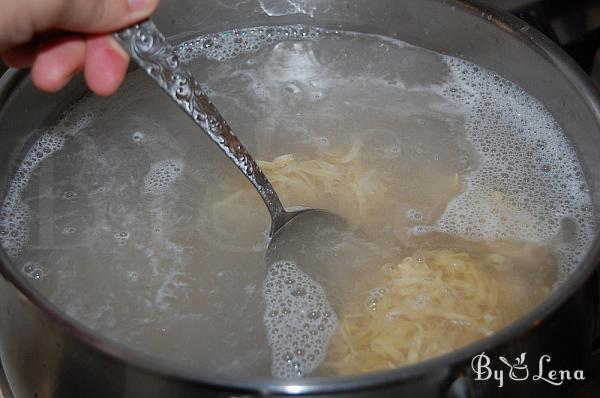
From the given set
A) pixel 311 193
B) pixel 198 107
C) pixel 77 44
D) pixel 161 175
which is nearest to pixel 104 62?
pixel 77 44

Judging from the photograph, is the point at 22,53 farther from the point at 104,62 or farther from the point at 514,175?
the point at 514,175

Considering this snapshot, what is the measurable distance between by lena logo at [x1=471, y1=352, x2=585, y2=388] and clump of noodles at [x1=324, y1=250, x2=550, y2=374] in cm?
13

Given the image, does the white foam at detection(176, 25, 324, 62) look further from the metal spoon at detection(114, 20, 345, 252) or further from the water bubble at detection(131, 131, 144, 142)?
the metal spoon at detection(114, 20, 345, 252)

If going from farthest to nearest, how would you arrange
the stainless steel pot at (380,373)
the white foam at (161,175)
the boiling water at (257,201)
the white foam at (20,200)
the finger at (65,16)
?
1. the white foam at (161,175)
2. the white foam at (20,200)
3. the boiling water at (257,201)
4. the finger at (65,16)
5. the stainless steel pot at (380,373)

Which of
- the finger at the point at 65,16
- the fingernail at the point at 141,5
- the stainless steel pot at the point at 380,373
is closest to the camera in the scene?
the stainless steel pot at the point at 380,373

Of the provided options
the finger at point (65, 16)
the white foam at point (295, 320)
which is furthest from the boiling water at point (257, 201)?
the finger at point (65, 16)

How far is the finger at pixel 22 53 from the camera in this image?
1.11 meters

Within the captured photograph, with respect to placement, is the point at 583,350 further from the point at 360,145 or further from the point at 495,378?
the point at 360,145

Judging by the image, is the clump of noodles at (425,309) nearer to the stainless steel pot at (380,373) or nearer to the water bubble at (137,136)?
the stainless steel pot at (380,373)

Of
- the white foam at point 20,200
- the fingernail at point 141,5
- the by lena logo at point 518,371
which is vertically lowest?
the white foam at point 20,200

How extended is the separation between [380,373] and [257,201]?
2.07ft

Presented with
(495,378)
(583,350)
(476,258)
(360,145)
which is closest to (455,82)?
(360,145)

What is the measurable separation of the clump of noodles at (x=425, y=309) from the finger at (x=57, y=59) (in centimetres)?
58

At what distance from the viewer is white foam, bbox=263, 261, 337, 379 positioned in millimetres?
1057
